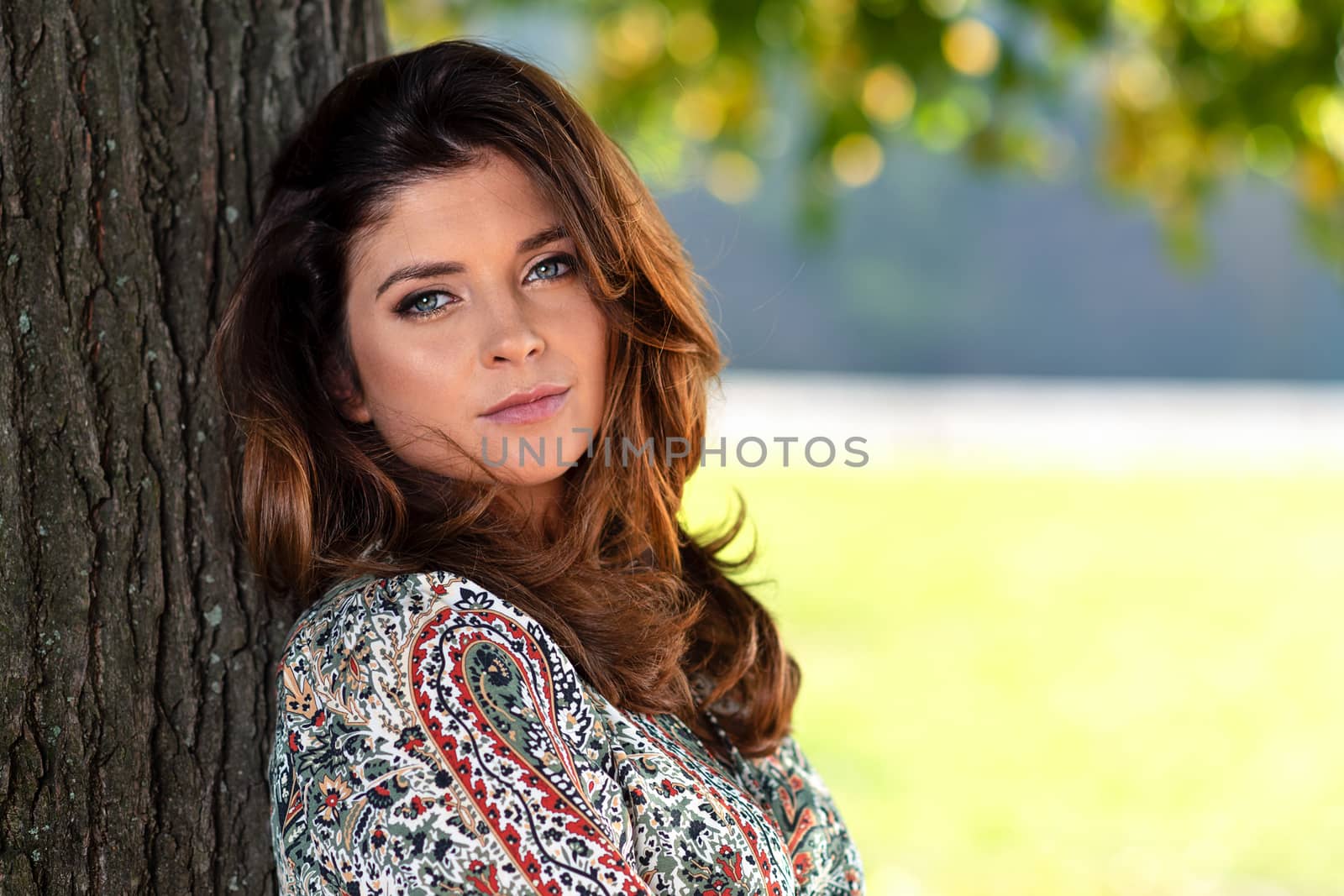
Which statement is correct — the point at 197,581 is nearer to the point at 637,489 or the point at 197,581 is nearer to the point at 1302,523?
the point at 637,489

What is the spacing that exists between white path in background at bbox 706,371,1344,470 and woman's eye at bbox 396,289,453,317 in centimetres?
934

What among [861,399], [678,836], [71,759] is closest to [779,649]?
[678,836]

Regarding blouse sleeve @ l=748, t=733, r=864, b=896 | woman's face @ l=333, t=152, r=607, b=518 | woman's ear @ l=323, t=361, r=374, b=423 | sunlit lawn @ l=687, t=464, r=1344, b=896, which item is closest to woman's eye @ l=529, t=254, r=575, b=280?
woman's face @ l=333, t=152, r=607, b=518

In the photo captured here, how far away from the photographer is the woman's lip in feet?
5.63

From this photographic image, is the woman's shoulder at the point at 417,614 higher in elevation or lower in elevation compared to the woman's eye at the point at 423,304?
lower

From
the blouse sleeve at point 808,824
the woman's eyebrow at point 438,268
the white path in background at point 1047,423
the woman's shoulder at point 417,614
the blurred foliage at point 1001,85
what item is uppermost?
the white path in background at point 1047,423

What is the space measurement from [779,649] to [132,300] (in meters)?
1.10

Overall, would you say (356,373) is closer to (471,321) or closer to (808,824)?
(471,321)

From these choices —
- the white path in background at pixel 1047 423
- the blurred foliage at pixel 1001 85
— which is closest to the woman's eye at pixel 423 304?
the blurred foliage at pixel 1001 85

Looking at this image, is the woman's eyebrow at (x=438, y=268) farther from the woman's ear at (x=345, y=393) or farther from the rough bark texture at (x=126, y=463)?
the rough bark texture at (x=126, y=463)

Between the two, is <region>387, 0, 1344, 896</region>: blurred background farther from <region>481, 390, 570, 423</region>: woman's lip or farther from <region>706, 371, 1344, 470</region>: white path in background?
<region>481, 390, 570, 423</region>: woman's lip

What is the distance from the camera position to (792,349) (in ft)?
65.2

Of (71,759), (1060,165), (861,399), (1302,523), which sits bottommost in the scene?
(71,759)

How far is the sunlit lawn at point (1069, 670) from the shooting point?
15.9 feet
